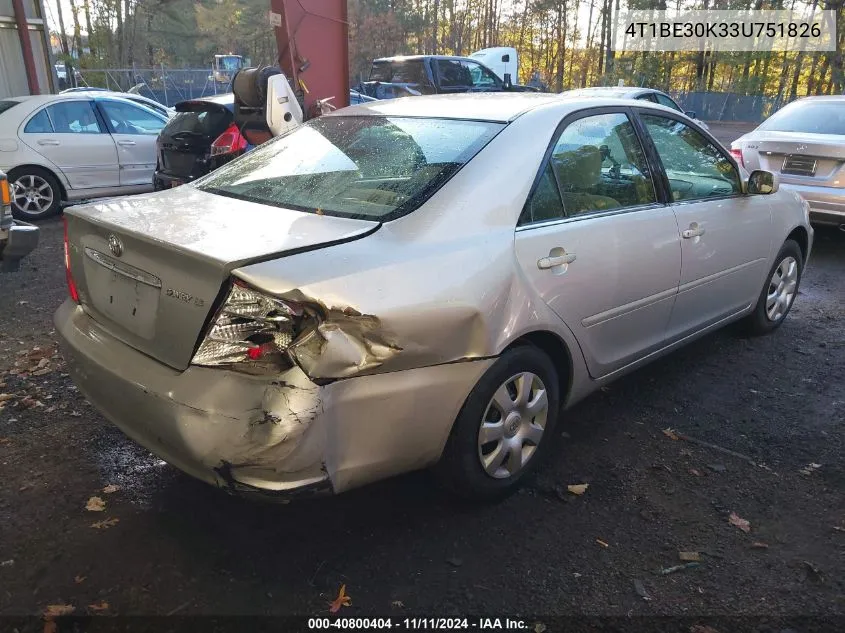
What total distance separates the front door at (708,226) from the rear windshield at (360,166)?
1.32m

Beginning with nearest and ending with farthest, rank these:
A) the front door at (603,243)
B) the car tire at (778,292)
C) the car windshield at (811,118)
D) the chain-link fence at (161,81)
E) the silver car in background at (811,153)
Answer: the front door at (603,243) < the car tire at (778,292) < the silver car in background at (811,153) < the car windshield at (811,118) < the chain-link fence at (161,81)

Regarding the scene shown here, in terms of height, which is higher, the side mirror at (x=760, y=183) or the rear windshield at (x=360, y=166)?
the rear windshield at (x=360, y=166)

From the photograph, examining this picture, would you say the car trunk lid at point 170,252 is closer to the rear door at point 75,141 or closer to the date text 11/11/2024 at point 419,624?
the date text 11/11/2024 at point 419,624

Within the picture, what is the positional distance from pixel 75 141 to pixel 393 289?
25.4 feet

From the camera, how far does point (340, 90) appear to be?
894cm

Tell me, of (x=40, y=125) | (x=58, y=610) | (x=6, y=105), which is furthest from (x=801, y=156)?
(x=6, y=105)

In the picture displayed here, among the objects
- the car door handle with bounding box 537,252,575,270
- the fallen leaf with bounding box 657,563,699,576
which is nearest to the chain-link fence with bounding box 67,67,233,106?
the car door handle with bounding box 537,252,575,270

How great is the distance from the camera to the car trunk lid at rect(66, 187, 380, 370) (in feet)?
7.04

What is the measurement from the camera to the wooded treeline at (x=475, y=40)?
3219 cm

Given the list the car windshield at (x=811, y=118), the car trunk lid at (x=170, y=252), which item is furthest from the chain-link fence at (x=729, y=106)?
the car trunk lid at (x=170, y=252)

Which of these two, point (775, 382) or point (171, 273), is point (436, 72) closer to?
point (775, 382)

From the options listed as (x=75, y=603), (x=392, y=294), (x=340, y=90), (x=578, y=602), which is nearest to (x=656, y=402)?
(x=578, y=602)

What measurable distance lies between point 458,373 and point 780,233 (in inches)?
125

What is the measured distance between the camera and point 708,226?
3666 millimetres
